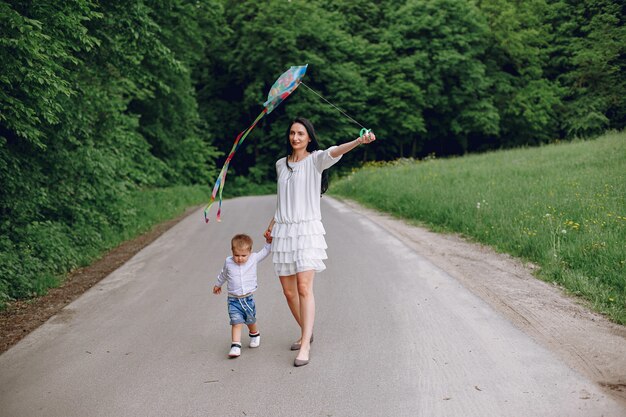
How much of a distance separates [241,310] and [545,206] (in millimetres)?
7243

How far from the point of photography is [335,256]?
9.64 m

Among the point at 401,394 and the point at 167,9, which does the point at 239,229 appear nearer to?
the point at 167,9

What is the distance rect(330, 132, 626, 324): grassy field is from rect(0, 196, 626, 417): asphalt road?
1.50m

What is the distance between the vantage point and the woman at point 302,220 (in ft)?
16.7

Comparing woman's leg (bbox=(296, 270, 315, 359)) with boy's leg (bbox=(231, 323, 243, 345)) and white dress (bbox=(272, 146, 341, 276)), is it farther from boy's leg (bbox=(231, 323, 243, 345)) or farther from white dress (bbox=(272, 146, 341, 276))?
boy's leg (bbox=(231, 323, 243, 345))

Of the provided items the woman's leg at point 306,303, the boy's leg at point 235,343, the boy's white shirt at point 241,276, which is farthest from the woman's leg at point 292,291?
the boy's leg at point 235,343

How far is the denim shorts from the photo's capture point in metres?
5.32

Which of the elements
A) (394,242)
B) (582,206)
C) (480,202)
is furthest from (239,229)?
(582,206)

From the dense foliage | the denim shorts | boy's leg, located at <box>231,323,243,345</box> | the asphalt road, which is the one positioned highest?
the dense foliage

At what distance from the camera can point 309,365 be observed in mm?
4898

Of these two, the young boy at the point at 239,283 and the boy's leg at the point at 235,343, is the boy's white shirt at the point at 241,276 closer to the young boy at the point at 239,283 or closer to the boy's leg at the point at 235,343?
the young boy at the point at 239,283

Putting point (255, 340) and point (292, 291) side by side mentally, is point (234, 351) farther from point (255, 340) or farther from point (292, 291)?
point (292, 291)

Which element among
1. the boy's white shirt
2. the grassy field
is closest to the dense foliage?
the grassy field

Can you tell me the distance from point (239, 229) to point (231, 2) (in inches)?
1281
